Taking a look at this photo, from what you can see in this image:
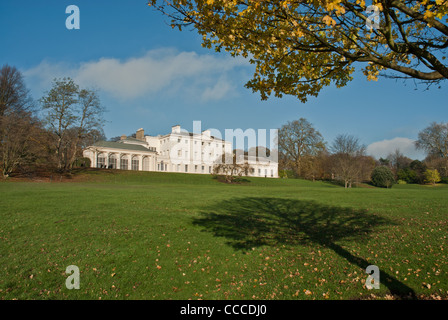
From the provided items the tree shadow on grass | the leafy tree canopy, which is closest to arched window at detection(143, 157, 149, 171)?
the tree shadow on grass

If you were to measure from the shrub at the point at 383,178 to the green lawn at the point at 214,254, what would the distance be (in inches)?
1764

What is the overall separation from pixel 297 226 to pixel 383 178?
1944 inches

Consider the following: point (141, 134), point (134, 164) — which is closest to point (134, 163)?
point (134, 164)

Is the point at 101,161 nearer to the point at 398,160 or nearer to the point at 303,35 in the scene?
the point at 303,35

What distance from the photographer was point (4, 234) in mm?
7172

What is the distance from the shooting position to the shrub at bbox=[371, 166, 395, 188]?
49.2 meters

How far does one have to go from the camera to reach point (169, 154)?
66625 millimetres

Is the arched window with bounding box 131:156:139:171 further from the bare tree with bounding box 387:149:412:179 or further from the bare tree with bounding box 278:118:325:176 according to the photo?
the bare tree with bounding box 387:149:412:179

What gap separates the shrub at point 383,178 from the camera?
49.2m

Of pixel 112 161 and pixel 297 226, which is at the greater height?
pixel 112 161

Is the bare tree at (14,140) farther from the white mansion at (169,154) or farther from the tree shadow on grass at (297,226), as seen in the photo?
the tree shadow on grass at (297,226)

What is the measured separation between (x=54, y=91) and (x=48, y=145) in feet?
27.5

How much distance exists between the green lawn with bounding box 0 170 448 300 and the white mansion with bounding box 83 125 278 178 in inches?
1865
